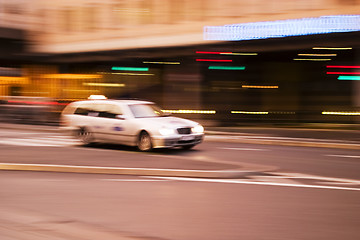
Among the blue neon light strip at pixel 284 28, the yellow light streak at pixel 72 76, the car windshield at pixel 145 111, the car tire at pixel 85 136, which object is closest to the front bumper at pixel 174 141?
the car windshield at pixel 145 111

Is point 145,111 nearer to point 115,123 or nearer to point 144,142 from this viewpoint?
point 115,123

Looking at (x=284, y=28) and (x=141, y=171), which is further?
(x=284, y=28)

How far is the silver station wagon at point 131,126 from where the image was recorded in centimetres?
1452

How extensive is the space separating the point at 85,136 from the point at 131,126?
1970 mm

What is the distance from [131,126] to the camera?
1494 cm

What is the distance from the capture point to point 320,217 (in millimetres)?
6812

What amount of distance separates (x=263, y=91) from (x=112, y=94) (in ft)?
33.2

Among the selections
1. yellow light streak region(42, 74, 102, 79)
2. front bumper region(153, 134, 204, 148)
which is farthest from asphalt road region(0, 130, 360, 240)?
yellow light streak region(42, 74, 102, 79)

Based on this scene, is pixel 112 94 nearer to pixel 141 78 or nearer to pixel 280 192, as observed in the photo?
pixel 141 78

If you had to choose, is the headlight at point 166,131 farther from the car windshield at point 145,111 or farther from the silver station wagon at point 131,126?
the car windshield at point 145,111

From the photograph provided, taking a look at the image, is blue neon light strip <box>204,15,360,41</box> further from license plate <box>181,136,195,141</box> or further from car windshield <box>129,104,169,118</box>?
license plate <box>181,136,195,141</box>

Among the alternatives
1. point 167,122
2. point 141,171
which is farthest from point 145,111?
point 141,171

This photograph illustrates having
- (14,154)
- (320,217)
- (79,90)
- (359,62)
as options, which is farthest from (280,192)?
(79,90)

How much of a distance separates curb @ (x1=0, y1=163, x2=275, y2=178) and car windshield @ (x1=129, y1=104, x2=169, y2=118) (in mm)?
4466
